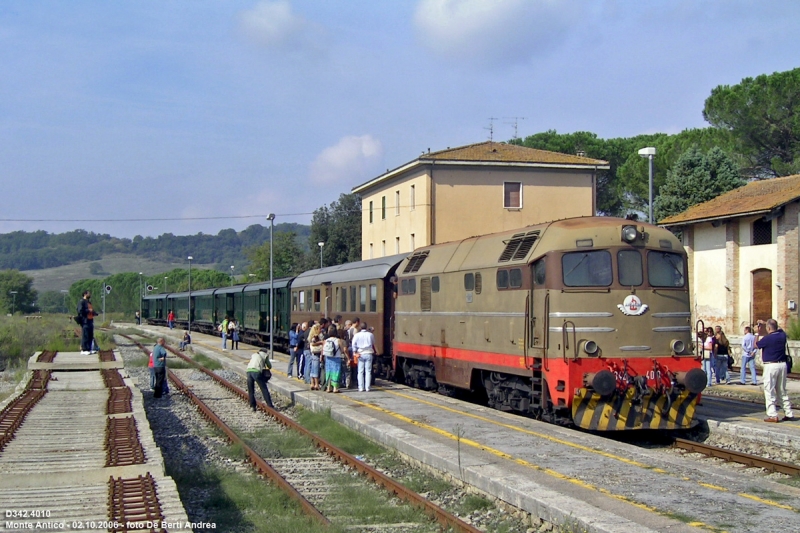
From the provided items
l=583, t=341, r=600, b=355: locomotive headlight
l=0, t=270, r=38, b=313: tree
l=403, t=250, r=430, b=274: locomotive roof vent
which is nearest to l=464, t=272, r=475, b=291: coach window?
l=403, t=250, r=430, b=274: locomotive roof vent

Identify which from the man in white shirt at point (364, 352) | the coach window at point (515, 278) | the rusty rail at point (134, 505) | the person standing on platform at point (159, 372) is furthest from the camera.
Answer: the person standing on platform at point (159, 372)

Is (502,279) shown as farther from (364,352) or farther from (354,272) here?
(354,272)

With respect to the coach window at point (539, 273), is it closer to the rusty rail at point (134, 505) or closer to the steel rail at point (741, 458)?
the steel rail at point (741, 458)

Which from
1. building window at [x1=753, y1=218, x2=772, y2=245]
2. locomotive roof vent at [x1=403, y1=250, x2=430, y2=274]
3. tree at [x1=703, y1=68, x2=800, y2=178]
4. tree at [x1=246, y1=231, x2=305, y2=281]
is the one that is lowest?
locomotive roof vent at [x1=403, y1=250, x2=430, y2=274]

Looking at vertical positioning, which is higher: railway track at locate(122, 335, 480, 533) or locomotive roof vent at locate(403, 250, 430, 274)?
locomotive roof vent at locate(403, 250, 430, 274)

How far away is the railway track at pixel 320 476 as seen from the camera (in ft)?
28.2

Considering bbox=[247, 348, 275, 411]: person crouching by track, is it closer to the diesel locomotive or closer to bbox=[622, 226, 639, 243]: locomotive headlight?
the diesel locomotive

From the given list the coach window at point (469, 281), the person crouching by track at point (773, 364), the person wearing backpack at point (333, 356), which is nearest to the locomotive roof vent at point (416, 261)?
the person wearing backpack at point (333, 356)

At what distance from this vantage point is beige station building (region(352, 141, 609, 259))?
43781 mm

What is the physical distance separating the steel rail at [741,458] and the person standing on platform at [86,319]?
42.3 ft

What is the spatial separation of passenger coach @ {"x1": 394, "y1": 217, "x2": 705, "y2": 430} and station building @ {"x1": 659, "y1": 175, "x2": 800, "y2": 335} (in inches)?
709

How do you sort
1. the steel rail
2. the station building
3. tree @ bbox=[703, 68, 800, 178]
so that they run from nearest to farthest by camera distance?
the steel rail, the station building, tree @ bbox=[703, 68, 800, 178]

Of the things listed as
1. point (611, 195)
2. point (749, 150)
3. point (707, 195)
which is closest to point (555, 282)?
point (707, 195)

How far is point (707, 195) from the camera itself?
4091 cm
